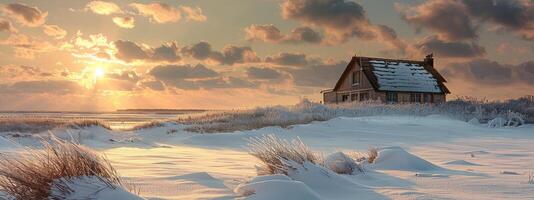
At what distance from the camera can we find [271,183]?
13.5ft

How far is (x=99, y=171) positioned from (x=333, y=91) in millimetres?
39936

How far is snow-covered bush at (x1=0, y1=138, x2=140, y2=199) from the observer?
3625mm

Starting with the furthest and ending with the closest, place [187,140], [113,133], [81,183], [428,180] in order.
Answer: [113,133]
[187,140]
[428,180]
[81,183]

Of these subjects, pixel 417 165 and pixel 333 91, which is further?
pixel 333 91

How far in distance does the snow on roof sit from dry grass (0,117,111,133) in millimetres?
20810

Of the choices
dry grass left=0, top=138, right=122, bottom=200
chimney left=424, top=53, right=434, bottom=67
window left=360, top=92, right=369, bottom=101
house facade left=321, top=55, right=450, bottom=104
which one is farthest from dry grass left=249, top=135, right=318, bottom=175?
chimney left=424, top=53, right=434, bottom=67

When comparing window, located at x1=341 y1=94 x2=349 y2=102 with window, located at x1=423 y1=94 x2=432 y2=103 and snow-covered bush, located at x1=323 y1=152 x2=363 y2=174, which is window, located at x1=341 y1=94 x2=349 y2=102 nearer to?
window, located at x1=423 y1=94 x2=432 y2=103

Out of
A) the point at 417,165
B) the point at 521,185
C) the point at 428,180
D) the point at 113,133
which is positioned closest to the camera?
the point at 521,185

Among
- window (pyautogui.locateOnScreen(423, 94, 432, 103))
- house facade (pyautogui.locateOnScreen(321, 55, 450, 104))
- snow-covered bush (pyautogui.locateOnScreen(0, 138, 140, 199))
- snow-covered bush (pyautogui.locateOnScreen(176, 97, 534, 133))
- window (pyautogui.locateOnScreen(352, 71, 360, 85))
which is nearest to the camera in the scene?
snow-covered bush (pyautogui.locateOnScreen(0, 138, 140, 199))

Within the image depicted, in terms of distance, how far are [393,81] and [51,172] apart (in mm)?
35162

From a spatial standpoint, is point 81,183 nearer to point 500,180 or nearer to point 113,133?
point 500,180

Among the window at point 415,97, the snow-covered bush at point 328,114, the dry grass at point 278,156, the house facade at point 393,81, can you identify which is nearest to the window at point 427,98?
the house facade at point 393,81

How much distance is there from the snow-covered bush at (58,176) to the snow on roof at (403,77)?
111 ft

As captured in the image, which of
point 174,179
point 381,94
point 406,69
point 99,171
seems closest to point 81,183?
point 99,171
